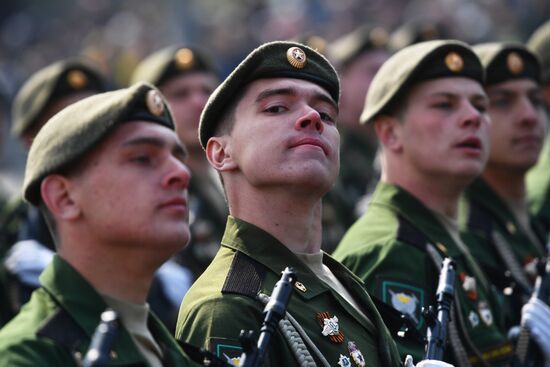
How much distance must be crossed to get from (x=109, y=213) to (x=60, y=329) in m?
0.44

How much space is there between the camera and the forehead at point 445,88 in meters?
6.26

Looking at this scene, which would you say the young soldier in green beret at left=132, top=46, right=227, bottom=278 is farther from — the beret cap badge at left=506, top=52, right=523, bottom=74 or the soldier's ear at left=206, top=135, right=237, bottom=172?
the soldier's ear at left=206, top=135, right=237, bottom=172

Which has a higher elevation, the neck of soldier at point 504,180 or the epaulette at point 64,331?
the neck of soldier at point 504,180

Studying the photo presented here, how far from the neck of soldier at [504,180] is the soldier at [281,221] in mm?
2488

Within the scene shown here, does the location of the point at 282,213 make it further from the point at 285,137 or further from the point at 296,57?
the point at 296,57

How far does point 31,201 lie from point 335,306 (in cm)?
127

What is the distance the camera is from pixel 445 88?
626 centimetres

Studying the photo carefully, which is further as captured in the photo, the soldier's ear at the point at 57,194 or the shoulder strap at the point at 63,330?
the soldier's ear at the point at 57,194

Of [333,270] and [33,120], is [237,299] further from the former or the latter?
[33,120]

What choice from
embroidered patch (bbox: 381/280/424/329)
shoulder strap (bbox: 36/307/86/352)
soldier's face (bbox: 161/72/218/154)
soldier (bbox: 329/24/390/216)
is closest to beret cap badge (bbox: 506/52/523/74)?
embroidered patch (bbox: 381/280/424/329)

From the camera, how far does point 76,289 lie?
13.1ft

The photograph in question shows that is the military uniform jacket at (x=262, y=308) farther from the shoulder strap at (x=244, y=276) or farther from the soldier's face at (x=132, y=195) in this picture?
the soldier's face at (x=132, y=195)

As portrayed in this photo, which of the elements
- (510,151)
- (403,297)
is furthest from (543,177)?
(403,297)

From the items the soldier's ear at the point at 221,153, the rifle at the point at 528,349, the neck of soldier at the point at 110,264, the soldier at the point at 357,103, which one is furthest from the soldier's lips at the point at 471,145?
the soldier at the point at 357,103
